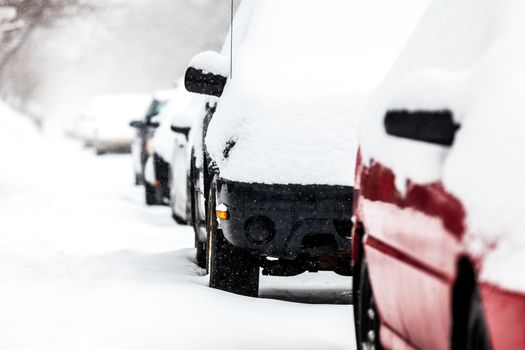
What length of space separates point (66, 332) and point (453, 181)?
342 centimetres

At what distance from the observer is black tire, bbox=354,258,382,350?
465 centimetres

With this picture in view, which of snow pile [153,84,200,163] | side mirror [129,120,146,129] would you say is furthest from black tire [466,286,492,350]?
side mirror [129,120,146,129]

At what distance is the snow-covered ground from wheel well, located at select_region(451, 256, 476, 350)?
2.61m

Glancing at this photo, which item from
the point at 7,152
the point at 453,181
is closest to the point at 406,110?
the point at 453,181

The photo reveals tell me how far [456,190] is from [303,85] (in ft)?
12.4

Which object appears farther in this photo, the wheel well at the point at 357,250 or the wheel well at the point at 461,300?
the wheel well at the point at 357,250

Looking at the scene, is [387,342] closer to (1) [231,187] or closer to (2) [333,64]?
(1) [231,187]

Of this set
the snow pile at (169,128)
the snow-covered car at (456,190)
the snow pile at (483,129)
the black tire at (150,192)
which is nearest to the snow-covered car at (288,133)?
the snow-covered car at (456,190)

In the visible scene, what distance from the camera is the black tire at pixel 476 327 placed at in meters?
3.11

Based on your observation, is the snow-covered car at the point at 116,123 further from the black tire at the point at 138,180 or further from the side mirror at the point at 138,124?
the side mirror at the point at 138,124

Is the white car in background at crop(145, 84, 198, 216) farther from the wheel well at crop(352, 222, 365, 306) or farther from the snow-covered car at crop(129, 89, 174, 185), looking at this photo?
the wheel well at crop(352, 222, 365, 306)

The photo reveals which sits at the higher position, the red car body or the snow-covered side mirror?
the snow-covered side mirror

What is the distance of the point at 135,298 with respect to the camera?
23.8 feet

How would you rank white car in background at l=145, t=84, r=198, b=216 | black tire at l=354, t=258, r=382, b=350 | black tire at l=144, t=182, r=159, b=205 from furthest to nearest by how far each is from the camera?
black tire at l=144, t=182, r=159, b=205, white car in background at l=145, t=84, r=198, b=216, black tire at l=354, t=258, r=382, b=350
